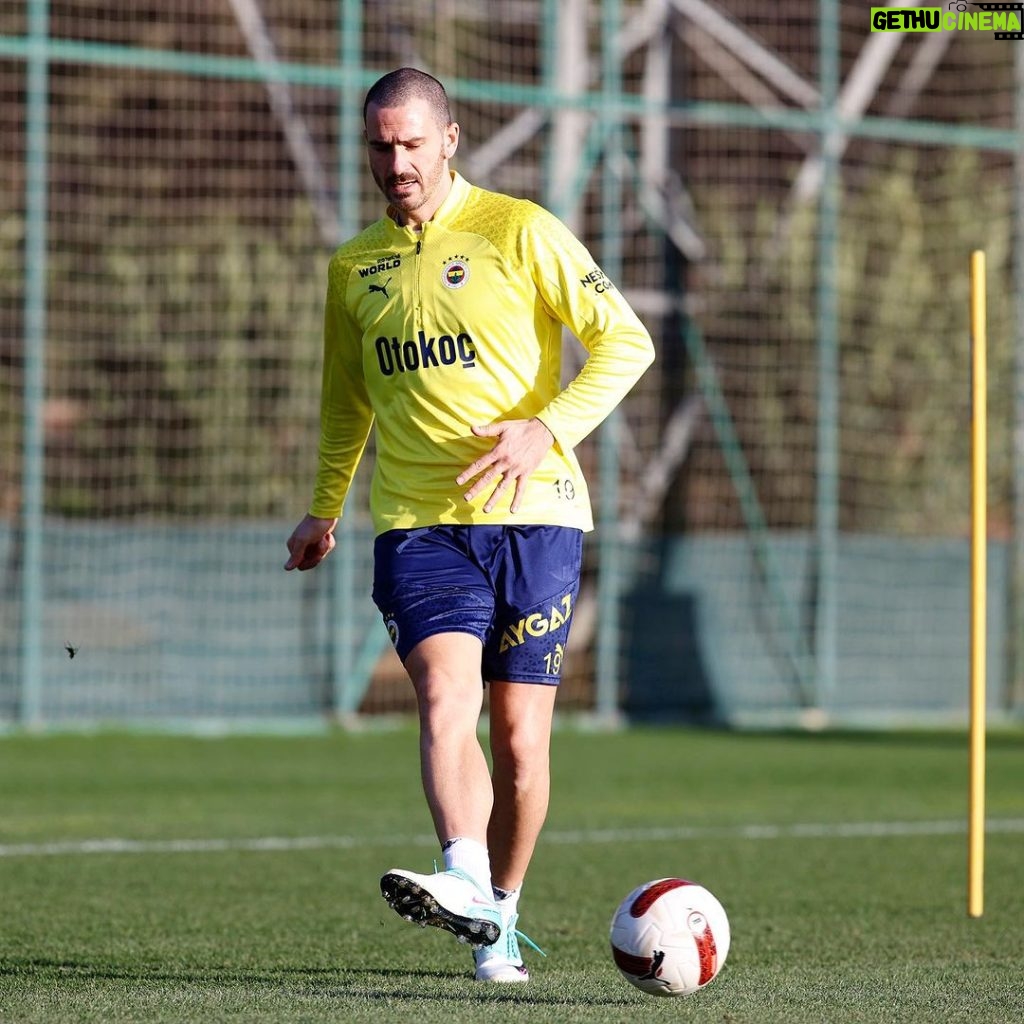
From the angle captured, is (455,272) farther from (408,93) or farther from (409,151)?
(408,93)

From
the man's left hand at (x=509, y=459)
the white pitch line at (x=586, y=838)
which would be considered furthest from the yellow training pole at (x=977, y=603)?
the white pitch line at (x=586, y=838)

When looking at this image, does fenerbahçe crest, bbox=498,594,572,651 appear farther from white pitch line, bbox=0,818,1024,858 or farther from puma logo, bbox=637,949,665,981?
white pitch line, bbox=0,818,1024,858

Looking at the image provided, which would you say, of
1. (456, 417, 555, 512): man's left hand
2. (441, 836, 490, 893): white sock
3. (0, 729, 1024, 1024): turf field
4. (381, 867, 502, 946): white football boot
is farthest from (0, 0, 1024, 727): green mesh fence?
(381, 867, 502, 946): white football boot

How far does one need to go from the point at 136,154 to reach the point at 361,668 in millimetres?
4129

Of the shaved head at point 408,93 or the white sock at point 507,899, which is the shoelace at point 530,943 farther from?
the shaved head at point 408,93

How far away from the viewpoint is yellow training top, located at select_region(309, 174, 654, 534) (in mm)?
5070

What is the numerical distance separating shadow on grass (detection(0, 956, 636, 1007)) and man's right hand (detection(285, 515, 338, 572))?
1.10 metres

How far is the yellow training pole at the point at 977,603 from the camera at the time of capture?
5848 mm

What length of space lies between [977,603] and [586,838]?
300 cm

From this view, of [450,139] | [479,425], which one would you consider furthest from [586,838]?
[450,139]

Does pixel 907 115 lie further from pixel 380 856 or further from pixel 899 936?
pixel 899 936

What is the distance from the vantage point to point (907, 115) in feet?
61.5

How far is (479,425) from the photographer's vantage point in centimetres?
500

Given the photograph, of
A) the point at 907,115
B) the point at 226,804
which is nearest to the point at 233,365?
the point at 226,804
